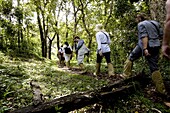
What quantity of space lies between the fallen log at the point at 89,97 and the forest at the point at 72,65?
0.16m

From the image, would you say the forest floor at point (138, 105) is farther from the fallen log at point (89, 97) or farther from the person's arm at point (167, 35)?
the person's arm at point (167, 35)

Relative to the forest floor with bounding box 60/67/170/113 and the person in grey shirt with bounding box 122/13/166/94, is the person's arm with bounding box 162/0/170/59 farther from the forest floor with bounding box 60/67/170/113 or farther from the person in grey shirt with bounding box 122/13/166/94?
the person in grey shirt with bounding box 122/13/166/94

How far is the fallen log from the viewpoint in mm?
4109

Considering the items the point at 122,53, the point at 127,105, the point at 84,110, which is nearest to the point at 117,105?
the point at 127,105

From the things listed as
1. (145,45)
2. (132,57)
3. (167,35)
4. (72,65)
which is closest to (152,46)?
(145,45)

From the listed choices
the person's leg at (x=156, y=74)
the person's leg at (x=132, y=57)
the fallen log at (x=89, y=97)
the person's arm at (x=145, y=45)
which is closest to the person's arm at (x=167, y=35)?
the fallen log at (x=89, y=97)

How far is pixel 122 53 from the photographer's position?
15.0 metres

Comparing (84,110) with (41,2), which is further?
(41,2)

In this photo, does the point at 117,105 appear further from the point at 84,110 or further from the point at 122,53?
the point at 122,53

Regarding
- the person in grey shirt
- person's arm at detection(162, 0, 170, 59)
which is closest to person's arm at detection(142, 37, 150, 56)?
the person in grey shirt

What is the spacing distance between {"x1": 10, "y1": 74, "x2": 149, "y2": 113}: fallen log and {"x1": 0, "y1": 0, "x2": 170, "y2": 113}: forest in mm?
158

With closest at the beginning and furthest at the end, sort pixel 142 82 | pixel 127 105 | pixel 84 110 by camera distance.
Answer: pixel 84 110 < pixel 127 105 < pixel 142 82

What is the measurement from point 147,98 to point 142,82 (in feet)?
2.07

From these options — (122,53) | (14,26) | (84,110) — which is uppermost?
(14,26)
